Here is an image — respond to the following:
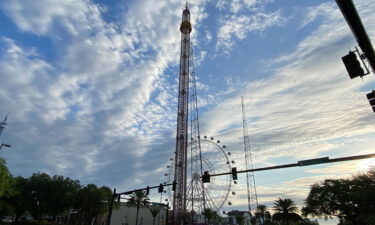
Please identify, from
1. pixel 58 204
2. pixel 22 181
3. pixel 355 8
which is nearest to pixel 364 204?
pixel 355 8

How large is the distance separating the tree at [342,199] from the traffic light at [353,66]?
41.1m

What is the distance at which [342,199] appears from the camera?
49.4 m

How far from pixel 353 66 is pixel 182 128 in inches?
2323

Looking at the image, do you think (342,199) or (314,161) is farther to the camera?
(342,199)

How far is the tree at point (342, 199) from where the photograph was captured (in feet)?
137

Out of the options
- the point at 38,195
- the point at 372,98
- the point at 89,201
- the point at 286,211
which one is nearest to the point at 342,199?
the point at 286,211

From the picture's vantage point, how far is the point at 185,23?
231 feet

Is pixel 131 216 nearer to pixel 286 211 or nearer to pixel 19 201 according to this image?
pixel 19 201

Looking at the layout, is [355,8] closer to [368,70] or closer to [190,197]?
[368,70]

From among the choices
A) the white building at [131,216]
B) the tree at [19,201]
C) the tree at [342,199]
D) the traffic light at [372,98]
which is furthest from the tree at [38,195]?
the traffic light at [372,98]

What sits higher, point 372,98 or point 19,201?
point 19,201

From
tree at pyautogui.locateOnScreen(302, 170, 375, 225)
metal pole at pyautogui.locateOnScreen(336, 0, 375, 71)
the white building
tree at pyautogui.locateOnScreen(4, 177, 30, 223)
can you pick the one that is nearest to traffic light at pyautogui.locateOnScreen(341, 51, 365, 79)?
metal pole at pyautogui.locateOnScreen(336, 0, 375, 71)

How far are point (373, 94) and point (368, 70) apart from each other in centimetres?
159

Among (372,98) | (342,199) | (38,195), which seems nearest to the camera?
(372,98)
